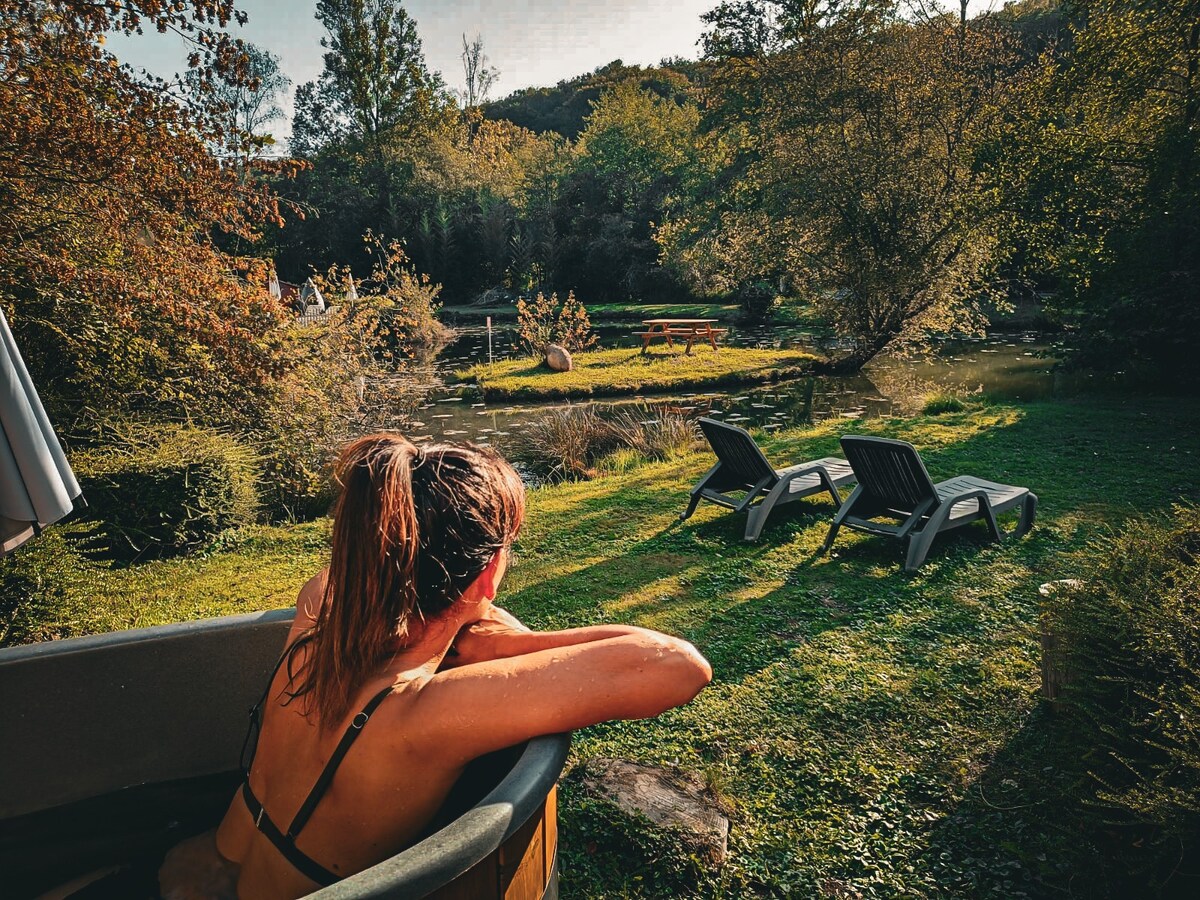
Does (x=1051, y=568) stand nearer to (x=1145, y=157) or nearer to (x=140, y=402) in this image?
(x=140, y=402)

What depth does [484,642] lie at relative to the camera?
173 cm

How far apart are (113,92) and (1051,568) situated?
25.8 ft

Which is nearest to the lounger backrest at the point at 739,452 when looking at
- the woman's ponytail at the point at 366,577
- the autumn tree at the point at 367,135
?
the woman's ponytail at the point at 366,577

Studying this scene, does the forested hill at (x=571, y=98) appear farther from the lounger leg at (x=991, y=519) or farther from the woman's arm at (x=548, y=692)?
the woman's arm at (x=548, y=692)

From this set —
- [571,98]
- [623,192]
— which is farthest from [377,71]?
[571,98]

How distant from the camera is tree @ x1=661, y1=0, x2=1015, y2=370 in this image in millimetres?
16734

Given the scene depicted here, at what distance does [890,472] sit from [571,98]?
3663 inches

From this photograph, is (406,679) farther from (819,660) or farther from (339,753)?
(819,660)

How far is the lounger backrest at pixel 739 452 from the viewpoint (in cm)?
604

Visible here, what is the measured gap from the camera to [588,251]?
44.0 meters

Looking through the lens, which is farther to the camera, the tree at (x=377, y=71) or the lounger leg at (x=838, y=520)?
the tree at (x=377, y=71)

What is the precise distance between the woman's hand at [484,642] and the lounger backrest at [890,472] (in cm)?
393

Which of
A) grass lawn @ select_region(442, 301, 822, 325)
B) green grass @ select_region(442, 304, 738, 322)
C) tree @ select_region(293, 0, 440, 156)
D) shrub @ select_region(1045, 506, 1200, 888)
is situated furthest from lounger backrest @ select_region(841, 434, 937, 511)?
tree @ select_region(293, 0, 440, 156)

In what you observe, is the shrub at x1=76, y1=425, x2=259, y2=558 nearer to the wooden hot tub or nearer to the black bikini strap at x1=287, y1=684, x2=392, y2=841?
the wooden hot tub
